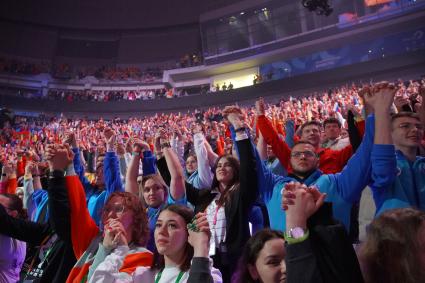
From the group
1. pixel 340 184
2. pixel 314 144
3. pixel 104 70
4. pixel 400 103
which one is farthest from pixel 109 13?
pixel 340 184

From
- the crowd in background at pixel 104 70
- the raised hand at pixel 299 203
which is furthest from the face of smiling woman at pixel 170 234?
the crowd in background at pixel 104 70

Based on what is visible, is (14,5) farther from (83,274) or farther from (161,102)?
(83,274)

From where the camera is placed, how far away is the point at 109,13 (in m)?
24.8

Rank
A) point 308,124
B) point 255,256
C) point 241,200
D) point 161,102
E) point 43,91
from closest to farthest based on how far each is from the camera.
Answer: point 255,256 → point 241,200 → point 308,124 → point 161,102 → point 43,91

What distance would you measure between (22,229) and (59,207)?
1.75 ft

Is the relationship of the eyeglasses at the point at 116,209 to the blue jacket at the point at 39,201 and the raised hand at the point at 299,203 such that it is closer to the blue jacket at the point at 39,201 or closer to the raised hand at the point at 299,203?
the raised hand at the point at 299,203

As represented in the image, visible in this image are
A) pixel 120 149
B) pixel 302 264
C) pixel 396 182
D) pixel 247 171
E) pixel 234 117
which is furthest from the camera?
pixel 120 149

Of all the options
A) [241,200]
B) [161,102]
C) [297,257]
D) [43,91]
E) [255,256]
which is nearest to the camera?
[297,257]

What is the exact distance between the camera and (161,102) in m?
20.9

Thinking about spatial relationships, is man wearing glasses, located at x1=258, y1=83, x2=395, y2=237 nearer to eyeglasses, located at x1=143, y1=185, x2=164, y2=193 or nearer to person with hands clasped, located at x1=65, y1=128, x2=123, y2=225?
eyeglasses, located at x1=143, y1=185, x2=164, y2=193

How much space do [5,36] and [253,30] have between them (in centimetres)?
1528

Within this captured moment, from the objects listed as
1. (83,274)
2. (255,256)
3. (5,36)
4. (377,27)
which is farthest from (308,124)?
(5,36)

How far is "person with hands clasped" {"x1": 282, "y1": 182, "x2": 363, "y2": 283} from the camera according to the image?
102 centimetres

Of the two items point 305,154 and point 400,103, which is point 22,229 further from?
point 400,103
